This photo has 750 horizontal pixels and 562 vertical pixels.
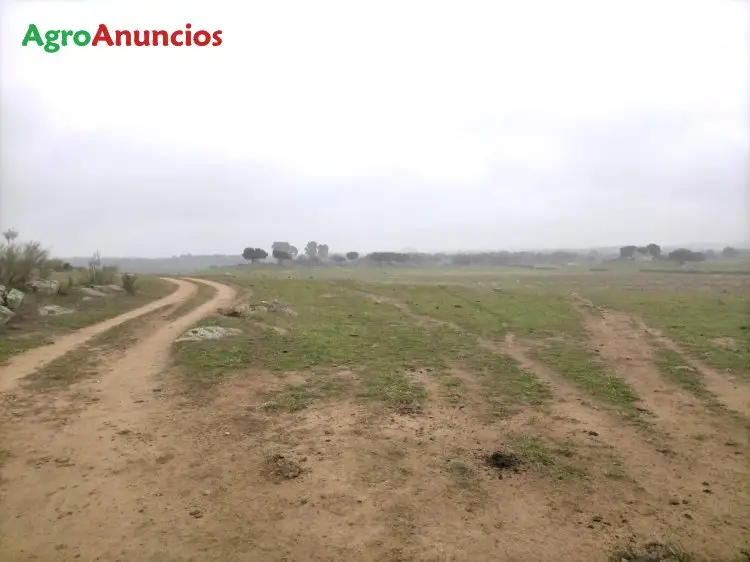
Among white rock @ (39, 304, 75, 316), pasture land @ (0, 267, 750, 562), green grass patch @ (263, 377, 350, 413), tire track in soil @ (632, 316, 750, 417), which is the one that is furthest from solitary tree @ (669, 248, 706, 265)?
white rock @ (39, 304, 75, 316)

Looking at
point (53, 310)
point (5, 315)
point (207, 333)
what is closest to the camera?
point (207, 333)

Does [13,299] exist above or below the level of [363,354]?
above

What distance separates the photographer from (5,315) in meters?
16.8

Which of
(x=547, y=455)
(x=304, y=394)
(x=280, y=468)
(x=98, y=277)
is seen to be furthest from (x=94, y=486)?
(x=98, y=277)

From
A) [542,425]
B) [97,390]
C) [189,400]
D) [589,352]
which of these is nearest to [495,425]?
[542,425]

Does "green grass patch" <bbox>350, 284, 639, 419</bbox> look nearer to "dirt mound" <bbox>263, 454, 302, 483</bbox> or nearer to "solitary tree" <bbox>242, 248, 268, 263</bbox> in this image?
"dirt mound" <bbox>263, 454, 302, 483</bbox>

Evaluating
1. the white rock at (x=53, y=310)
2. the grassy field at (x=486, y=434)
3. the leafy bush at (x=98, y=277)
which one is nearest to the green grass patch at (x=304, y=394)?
the grassy field at (x=486, y=434)

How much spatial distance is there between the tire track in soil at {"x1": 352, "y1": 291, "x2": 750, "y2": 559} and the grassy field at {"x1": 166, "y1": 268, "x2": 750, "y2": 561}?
0.03 metres

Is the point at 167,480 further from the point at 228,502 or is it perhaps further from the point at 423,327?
the point at 423,327

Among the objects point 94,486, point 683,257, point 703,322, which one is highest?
point 683,257

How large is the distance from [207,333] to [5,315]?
7.62 m

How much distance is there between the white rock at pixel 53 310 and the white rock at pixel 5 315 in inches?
69.2

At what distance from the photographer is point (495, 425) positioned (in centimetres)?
948

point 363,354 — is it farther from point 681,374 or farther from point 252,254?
point 252,254
